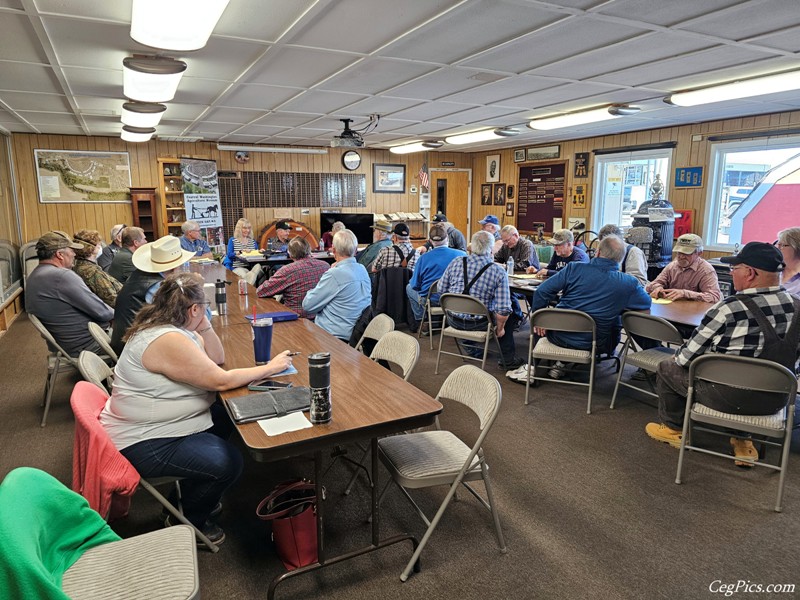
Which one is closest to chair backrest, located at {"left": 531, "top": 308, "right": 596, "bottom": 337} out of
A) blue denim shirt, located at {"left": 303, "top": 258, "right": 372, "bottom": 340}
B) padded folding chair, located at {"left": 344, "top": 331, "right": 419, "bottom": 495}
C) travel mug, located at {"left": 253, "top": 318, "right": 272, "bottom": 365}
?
blue denim shirt, located at {"left": 303, "top": 258, "right": 372, "bottom": 340}

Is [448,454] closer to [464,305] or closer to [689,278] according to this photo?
[464,305]

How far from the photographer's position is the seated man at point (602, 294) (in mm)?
3969

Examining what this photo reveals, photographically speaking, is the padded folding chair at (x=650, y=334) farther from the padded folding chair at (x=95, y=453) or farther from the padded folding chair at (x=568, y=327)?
the padded folding chair at (x=95, y=453)

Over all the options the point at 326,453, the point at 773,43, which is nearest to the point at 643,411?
the point at 326,453

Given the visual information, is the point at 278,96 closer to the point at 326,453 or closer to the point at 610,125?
the point at 326,453

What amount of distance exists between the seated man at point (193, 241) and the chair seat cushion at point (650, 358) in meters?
5.73

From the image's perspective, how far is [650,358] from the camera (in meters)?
3.74

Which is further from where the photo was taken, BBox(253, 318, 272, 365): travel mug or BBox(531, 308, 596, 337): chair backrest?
BBox(531, 308, 596, 337): chair backrest

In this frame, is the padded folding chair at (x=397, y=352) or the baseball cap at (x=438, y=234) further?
the baseball cap at (x=438, y=234)

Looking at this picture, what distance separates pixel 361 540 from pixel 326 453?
0.93 m

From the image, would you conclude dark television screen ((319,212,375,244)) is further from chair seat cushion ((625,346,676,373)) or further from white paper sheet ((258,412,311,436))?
white paper sheet ((258,412,311,436))

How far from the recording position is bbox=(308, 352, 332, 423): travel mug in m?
1.88

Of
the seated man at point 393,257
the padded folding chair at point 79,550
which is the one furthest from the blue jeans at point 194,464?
the seated man at point 393,257

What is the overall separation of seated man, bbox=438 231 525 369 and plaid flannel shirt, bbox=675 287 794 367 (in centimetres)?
184
